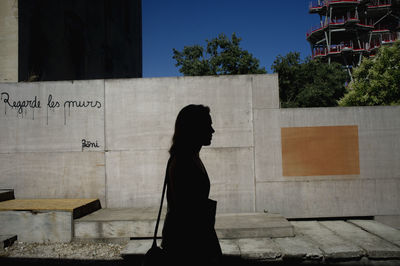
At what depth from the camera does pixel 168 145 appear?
5.44 metres

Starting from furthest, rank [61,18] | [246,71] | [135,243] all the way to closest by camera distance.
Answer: [246,71]
[61,18]
[135,243]

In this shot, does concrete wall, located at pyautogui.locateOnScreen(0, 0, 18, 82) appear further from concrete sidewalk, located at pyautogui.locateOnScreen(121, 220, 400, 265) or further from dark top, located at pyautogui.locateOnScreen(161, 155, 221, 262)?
dark top, located at pyautogui.locateOnScreen(161, 155, 221, 262)

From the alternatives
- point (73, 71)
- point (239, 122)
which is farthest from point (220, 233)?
point (73, 71)

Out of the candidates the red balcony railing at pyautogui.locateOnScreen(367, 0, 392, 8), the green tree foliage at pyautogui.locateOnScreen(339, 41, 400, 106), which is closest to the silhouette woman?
the green tree foliage at pyautogui.locateOnScreen(339, 41, 400, 106)

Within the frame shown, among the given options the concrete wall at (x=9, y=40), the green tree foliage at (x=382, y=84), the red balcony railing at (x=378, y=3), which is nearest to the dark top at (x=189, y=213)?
the concrete wall at (x=9, y=40)

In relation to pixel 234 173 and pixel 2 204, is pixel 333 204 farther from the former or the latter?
pixel 2 204

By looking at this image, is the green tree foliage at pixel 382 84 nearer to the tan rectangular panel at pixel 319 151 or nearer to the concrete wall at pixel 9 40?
the tan rectangular panel at pixel 319 151

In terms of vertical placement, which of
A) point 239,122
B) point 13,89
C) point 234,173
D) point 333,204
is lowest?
point 333,204

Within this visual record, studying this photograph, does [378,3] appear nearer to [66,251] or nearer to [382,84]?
[382,84]

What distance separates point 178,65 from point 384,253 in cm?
2836

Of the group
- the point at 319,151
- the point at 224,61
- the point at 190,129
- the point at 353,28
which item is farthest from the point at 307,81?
the point at 190,129

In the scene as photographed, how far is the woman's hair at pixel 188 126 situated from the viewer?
184 centimetres

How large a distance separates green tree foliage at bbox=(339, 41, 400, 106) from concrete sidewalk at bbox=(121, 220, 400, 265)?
10.5 metres

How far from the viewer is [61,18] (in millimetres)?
10258
